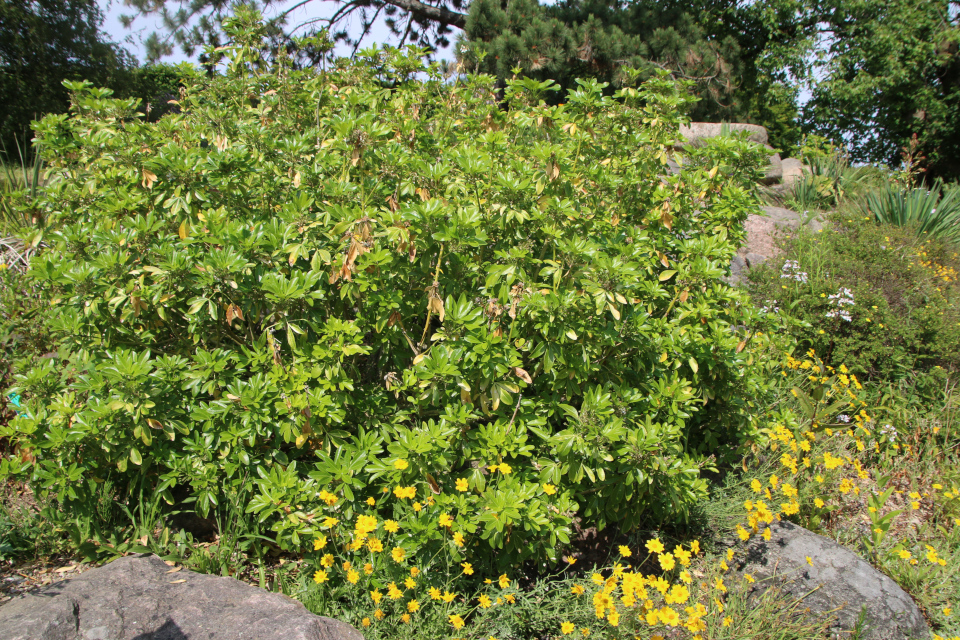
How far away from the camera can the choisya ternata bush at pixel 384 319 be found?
7.50ft

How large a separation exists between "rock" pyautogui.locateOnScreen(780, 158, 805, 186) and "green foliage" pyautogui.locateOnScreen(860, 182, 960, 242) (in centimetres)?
202

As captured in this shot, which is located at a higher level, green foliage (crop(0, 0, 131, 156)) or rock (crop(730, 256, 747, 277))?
green foliage (crop(0, 0, 131, 156))

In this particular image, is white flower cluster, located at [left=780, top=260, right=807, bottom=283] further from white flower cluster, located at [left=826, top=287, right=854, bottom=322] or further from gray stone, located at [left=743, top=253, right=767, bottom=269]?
gray stone, located at [left=743, top=253, right=767, bottom=269]

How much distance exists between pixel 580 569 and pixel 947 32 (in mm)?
15584

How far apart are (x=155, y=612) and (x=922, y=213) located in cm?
777

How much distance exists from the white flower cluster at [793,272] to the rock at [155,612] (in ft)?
13.8

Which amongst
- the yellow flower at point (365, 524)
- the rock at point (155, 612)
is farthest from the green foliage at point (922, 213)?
the rock at point (155, 612)

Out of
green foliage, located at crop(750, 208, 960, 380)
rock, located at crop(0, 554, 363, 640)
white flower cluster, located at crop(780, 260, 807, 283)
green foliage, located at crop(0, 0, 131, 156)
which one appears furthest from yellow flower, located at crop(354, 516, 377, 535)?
green foliage, located at crop(0, 0, 131, 156)

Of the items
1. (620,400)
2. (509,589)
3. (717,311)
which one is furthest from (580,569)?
(717,311)

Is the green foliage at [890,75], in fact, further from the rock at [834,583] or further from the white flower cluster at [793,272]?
the rock at [834,583]

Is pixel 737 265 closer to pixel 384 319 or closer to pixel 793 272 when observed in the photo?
pixel 793 272

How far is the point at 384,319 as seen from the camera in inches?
96.3

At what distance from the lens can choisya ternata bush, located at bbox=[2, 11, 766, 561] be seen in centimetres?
229

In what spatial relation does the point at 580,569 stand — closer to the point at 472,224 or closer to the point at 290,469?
the point at 290,469
